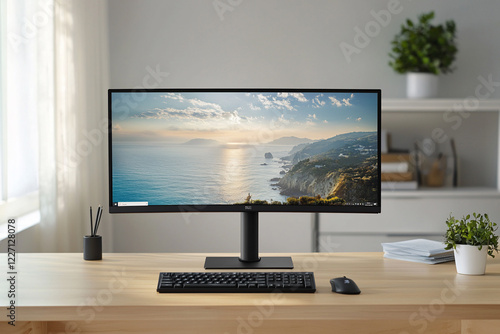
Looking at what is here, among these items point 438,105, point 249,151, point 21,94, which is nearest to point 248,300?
point 249,151

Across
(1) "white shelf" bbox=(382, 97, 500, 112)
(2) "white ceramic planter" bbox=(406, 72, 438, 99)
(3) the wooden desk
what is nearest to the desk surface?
(3) the wooden desk

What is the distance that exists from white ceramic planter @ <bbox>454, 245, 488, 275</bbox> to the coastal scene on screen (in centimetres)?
30

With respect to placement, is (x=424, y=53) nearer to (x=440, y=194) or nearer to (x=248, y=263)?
(x=440, y=194)

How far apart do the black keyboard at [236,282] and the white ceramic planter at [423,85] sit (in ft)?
7.94

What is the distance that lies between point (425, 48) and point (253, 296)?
8.70 ft

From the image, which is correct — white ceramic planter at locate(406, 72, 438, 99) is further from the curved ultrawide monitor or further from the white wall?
the curved ultrawide monitor

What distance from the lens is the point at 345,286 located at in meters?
1.39

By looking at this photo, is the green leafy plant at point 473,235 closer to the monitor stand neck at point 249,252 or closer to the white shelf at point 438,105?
the monitor stand neck at point 249,252

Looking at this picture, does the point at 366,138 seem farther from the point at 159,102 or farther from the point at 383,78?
the point at 383,78

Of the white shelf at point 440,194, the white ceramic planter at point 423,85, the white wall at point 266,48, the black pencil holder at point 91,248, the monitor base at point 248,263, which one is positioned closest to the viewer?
the monitor base at point 248,263

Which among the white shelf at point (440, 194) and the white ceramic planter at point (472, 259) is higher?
the white shelf at point (440, 194)

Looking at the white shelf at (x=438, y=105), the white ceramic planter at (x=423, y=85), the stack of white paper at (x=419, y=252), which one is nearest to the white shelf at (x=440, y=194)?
the white shelf at (x=438, y=105)

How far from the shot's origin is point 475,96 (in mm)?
3773

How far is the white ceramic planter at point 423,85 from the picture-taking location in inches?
141
